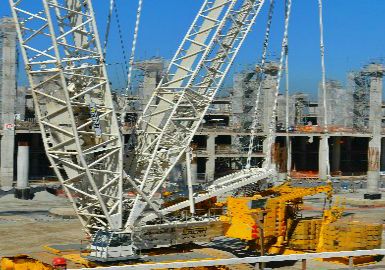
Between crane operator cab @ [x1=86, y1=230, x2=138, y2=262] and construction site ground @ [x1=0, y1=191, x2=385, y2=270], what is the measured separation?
364 cm

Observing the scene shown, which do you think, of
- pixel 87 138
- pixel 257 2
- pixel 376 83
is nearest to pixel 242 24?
pixel 257 2

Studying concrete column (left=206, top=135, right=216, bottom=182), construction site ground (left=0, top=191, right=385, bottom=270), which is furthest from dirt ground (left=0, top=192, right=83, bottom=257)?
concrete column (left=206, top=135, right=216, bottom=182)

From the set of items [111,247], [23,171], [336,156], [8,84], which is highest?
[8,84]

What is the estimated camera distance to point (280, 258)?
12172mm

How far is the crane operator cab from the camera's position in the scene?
22.8 meters

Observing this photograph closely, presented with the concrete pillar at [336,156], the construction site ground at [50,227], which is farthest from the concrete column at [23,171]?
the concrete pillar at [336,156]

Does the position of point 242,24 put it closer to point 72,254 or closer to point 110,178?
point 110,178

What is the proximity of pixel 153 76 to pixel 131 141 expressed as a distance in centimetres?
5740

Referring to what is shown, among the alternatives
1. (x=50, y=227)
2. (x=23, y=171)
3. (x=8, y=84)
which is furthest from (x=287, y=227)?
(x=8, y=84)

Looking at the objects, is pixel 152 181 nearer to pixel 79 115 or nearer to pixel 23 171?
pixel 79 115

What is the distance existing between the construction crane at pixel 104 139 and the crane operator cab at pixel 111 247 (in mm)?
41

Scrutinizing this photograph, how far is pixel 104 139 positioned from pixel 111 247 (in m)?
6.36

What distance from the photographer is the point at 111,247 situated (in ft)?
75.4

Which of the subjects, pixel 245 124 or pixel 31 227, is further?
pixel 245 124
